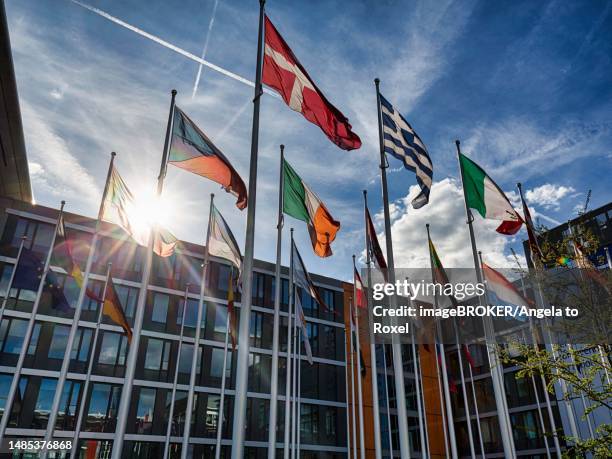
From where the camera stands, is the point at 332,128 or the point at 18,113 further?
the point at 18,113

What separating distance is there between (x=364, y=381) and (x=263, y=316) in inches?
476

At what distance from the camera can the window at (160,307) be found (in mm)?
39219

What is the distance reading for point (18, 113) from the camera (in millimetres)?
32188

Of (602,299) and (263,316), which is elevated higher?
(263,316)

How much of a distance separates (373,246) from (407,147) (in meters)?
4.44

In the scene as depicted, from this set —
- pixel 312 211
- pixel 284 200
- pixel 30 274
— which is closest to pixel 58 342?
pixel 30 274

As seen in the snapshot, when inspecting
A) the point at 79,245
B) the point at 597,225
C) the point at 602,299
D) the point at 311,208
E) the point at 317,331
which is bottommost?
the point at 602,299

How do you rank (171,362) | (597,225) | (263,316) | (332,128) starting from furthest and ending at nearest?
(263,316) < (597,225) < (171,362) < (332,128)

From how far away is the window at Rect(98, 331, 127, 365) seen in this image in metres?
35.6

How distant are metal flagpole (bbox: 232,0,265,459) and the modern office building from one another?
1851 centimetres

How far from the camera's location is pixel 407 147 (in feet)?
50.4

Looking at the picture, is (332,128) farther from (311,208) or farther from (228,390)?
(228,390)

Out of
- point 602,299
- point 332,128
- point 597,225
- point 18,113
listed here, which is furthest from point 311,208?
point 597,225

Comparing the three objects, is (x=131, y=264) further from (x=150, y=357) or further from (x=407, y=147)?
(x=407, y=147)
